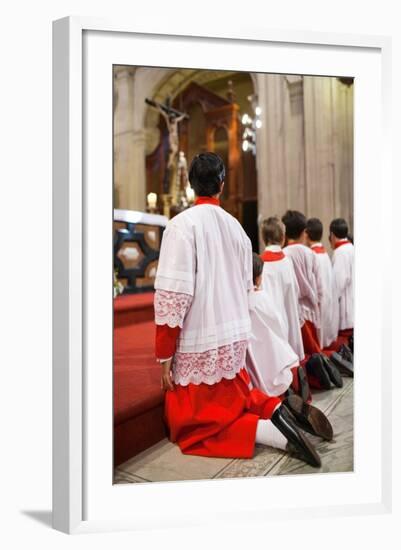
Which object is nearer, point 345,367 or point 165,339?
point 165,339

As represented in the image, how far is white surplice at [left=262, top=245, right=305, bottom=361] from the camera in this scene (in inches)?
87.6

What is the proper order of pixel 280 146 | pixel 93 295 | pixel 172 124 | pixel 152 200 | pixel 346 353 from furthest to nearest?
pixel 172 124 → pixel 152 200 → pixel 280 146 → pixel 346 353 → pixel 93 295

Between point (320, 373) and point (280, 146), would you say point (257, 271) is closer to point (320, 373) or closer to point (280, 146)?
point (320, 373)

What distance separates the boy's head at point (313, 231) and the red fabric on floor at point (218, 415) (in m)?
0.72

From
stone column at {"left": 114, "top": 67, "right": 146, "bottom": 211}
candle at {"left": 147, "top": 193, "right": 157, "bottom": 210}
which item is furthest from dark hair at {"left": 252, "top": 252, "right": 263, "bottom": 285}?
candle at {"left": 147, "top": 193, "right": 157, "bottom": 210}

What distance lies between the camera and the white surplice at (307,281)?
2.29 metres

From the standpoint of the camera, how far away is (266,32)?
203cm

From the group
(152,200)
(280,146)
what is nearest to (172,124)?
(152,200)

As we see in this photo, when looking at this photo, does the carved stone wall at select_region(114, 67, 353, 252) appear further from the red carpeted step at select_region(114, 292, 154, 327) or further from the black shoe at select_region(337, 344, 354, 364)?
the black shoe at select_region(337, 344, 354, 364)

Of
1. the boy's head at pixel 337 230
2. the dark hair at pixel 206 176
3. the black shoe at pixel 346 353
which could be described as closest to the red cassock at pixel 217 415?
the black shoe at pixel 346 353

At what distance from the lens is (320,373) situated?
2.23 meters

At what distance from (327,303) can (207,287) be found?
2.16 ft
